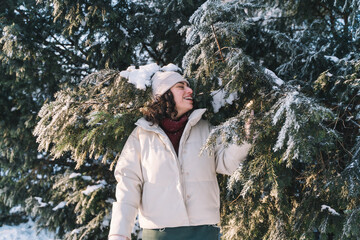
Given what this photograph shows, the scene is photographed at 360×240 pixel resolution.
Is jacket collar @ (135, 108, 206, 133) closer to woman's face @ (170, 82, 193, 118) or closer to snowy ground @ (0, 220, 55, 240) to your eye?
woman's face @ (170, 82, 193, 118)

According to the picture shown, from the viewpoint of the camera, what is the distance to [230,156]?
2344 mm

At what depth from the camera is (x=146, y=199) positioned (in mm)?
2373

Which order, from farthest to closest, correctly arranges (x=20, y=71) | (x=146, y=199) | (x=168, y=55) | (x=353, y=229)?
(x=168, y=55)
(x=20, y=71)
(x=146, y=199)
(x=353, y=229)

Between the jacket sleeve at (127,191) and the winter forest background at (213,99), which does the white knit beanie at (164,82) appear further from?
the jacket sleeve at (127,191)

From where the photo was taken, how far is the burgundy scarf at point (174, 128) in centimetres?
257

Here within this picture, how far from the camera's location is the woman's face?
2598 mm

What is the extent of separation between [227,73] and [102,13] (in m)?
1.71

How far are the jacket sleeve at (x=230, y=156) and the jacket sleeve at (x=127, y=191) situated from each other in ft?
1.94

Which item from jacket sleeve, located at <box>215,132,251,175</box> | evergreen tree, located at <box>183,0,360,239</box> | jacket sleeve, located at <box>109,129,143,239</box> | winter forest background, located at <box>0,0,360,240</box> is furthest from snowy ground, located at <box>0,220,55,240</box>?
jacket sleeve, located at <box>215,132,251,175</box>

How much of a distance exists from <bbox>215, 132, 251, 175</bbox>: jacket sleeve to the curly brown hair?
18.6 inches

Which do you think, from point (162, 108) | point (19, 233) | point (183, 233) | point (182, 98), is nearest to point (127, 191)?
point (183, 233)

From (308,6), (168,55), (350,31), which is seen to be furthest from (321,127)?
(168,55)

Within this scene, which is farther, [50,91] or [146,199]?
[50,91]

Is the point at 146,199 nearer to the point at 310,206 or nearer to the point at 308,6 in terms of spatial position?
the point at 310,206
